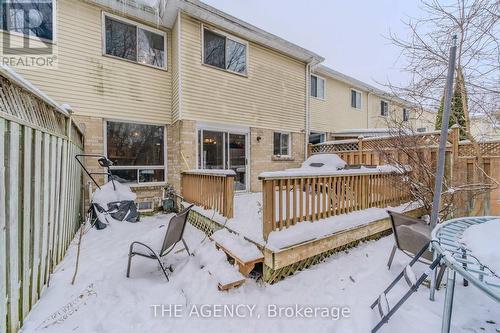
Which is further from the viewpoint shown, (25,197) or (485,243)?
(25,197)

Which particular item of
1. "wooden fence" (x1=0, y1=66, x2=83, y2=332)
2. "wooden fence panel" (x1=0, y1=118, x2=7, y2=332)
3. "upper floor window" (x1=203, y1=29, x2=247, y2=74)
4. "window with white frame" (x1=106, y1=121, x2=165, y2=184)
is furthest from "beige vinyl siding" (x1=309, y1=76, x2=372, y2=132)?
"wooden fence panel" (x1=0, y1=118, x2=7, y2=332)

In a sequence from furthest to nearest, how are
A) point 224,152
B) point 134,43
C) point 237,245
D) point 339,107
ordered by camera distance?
point 339,107 < point 224,152 < point 134,43 < point 237,245

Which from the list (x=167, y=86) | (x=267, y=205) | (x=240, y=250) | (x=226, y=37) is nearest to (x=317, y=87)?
(x=226, y=37)

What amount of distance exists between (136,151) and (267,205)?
16.7 feet

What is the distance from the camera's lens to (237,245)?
11.0ft

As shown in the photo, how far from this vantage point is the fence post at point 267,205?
3.12 meters

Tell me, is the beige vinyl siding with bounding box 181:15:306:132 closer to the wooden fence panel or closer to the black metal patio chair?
the black metal patio chair

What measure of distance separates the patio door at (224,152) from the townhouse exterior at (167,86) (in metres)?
0.03

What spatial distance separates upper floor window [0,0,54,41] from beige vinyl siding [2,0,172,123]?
23 centimetres

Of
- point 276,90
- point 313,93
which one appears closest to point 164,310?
point 276,90

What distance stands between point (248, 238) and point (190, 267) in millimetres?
931

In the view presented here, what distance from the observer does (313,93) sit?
1070 cm

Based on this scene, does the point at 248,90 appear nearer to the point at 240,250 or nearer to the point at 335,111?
the point at 335,111

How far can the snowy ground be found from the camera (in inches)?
91.4
